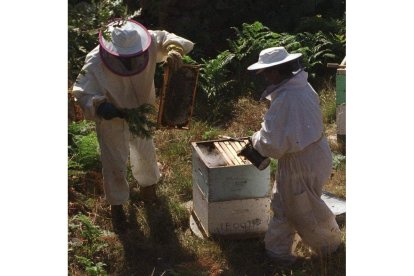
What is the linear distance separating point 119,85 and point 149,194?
126cm

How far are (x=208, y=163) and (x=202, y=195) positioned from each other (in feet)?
0.99

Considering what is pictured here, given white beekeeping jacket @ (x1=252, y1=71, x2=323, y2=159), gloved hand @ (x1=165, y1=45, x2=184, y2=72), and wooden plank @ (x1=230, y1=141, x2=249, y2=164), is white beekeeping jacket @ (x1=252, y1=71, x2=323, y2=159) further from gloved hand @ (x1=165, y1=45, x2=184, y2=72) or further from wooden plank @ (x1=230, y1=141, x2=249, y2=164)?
gloved hand @ (x1=165, y1=45, x2=184, y2=72)

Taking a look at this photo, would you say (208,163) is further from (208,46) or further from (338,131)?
(208,46)

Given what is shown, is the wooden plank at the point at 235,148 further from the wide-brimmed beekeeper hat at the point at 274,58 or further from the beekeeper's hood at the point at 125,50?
the beekeeper's hood at the point at 125,50

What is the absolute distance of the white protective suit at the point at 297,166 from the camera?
182 inches

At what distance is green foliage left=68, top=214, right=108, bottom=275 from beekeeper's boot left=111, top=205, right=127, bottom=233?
177 mm

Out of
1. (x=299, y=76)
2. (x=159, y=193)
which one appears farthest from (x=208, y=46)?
(x=299, y=76)

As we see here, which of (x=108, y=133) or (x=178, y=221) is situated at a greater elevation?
(x=108, y=133)

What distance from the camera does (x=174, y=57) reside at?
5430 millimetres

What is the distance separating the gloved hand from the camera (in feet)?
17.8

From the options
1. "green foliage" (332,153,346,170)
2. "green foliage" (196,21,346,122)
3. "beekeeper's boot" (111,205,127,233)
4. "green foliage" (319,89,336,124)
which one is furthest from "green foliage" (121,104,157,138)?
"green foliage" (319,89,336,124)

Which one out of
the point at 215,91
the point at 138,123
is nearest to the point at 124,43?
the point at 138,123

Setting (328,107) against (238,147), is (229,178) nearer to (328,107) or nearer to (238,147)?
(238,147)

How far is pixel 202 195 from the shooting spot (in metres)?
5.38
